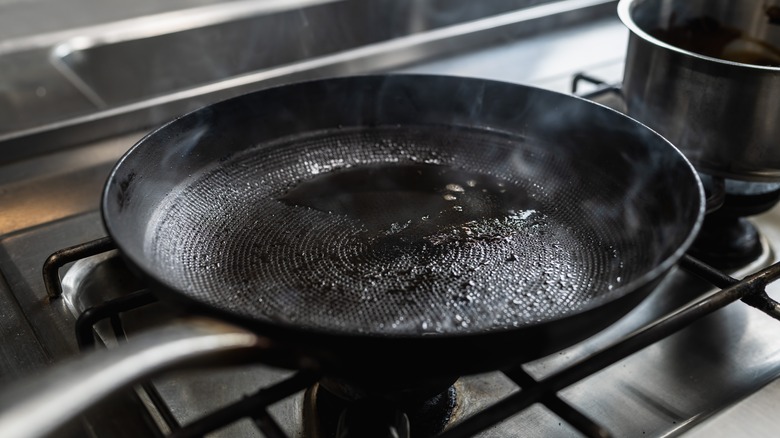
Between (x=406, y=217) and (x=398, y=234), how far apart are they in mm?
35

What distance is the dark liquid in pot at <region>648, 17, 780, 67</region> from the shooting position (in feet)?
3.18

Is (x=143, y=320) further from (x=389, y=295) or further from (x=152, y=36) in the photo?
(x=152, y=36)

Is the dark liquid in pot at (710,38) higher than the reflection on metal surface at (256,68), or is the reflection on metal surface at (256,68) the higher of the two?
the dark liquid in pot at (710,38)

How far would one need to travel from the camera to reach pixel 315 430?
25.5 inches

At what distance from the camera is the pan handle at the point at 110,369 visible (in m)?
0.36

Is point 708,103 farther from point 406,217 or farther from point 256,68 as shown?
point 256,68

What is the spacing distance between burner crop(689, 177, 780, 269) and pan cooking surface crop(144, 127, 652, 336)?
20 cm

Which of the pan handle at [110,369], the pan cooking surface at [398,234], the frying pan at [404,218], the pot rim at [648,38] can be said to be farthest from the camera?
the pot rim at [648,38]

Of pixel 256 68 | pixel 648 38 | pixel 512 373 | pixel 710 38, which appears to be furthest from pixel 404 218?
pixel 256 68

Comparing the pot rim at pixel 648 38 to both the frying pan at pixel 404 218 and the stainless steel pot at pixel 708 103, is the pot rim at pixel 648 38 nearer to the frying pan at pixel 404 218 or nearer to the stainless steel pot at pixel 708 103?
the stainless steel pot at pixel 708 103

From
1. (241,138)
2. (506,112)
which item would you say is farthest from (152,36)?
(506,112)

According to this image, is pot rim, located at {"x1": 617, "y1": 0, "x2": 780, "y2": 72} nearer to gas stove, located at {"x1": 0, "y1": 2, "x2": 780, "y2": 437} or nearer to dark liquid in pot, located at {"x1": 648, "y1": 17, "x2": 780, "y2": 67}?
dark liquid in pot, located at {"x1": 648, "y1": 17, "x2": 780, "y2": 67}

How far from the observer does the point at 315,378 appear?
55cm

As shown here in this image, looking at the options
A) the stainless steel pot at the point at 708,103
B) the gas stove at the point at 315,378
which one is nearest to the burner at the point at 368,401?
the gas stove at the point at 315,378
